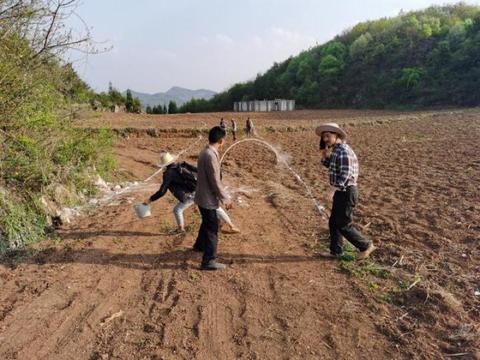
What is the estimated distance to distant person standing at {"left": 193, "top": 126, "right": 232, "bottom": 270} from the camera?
208 inches

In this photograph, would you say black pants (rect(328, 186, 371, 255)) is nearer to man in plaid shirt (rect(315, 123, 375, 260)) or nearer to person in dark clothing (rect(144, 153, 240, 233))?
man in plaid shirt (rect(315, 123, 375, 260))

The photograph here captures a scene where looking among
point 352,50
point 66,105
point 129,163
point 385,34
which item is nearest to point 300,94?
point 352,50

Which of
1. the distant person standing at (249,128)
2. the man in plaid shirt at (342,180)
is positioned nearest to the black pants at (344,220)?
the man in plaid shirt at (342,180)

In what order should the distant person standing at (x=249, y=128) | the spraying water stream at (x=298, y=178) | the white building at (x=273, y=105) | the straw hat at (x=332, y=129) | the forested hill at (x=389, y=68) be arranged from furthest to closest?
1. the white building at (x=273, y=105)
2. the forested hill at (x=389, y=68)
3. the distant person standing at (x=249, y=128)
4. the spraying water stream at (x=298, y=178)
5. the straw hat at (x=332, y=129)

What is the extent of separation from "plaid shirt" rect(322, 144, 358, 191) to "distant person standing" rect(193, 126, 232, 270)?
4.30 feet

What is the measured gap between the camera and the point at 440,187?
9.28m

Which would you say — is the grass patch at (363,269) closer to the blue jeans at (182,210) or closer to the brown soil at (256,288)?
the brown soil at (256,288)

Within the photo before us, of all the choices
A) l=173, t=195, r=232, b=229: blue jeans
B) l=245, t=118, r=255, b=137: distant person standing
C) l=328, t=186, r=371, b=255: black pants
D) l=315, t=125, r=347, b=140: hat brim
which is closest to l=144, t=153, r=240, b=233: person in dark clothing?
l=173, t=195, r=232, b=229: blue jeans

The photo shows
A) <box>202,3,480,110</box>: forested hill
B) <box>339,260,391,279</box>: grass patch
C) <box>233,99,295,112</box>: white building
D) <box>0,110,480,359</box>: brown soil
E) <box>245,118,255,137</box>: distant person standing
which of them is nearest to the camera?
<box>0,110,480,359</box>: brown soil

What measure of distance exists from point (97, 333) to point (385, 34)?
53.2 metres

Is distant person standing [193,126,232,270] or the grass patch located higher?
→ distant person standing [193,126,232,270]

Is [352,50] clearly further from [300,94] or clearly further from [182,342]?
[182,342]

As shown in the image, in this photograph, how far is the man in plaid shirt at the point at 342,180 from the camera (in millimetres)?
5332

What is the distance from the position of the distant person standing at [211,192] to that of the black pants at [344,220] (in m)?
1.34
